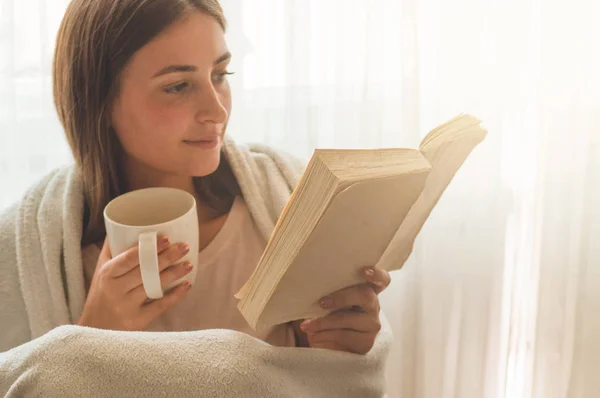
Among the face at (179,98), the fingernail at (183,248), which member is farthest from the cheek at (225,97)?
the fingernail at (183,248)

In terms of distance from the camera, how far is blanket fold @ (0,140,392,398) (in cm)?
60

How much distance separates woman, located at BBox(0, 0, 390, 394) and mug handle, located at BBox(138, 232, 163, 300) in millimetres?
17

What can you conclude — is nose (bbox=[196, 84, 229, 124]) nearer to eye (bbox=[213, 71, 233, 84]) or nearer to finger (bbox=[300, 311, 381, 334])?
eye (bbox=[213, 71, 233, 84])

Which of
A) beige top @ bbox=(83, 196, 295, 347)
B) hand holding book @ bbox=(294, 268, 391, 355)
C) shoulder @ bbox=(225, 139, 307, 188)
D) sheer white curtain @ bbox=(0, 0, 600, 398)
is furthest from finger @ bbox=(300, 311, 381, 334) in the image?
sheer white curtain @ bbox=(0, 0, 600, 398)

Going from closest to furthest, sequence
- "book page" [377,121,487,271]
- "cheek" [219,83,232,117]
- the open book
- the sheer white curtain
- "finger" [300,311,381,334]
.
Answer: the open book < "book page" [377,121,487,271] < "finger" [300,311,381,334] < "cheek" [219,83,232,117] < the sheer white curtain

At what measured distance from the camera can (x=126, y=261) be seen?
28.6 inches

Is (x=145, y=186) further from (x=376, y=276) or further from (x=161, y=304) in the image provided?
(x=376, y=276)

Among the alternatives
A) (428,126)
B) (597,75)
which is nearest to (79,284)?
(428,126)

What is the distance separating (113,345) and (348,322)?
0.87ft

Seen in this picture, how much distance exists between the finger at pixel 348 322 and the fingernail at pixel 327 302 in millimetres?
34

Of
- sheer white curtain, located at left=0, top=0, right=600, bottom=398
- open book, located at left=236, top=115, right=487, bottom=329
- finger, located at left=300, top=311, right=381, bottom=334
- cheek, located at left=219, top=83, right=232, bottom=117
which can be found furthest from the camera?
sheer white curtain, located at left=0, top=0, right=600, bottom=398

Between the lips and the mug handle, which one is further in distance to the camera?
the lips

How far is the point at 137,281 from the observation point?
75cm

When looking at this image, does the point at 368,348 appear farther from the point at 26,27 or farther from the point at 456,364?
the point at 26,27
